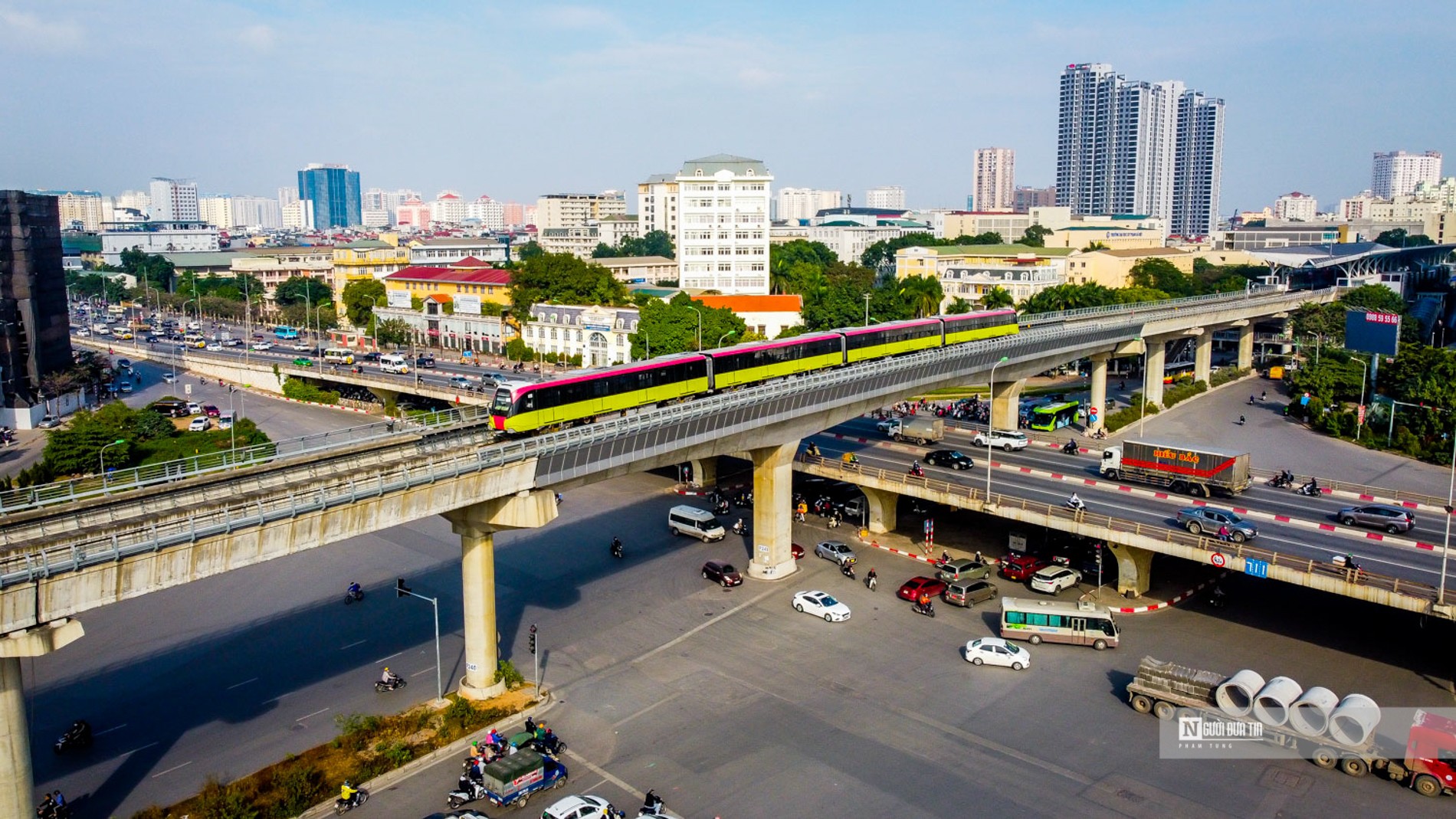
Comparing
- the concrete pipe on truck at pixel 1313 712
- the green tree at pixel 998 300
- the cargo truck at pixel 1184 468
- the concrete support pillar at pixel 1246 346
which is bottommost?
the concrete pipe on truck at pixel 1313 712

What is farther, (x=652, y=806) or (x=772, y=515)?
(x=772, y=515)

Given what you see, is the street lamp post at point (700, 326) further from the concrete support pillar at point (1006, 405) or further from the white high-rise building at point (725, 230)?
the white high-rise building at point (725, 230)

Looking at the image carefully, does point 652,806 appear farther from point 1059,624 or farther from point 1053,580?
Answer: point 1053,580

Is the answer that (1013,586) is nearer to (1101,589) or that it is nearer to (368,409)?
(1101,589)

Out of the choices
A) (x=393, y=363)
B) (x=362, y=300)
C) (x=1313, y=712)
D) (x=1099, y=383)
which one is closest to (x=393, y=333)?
(x=362, y=300)

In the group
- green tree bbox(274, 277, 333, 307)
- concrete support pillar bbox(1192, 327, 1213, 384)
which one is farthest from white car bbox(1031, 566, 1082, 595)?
green tree bbox(274, 277, 333, 307)

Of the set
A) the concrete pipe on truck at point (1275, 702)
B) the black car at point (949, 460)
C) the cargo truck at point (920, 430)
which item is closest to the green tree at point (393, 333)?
the cargo truck at point (920, 430)
